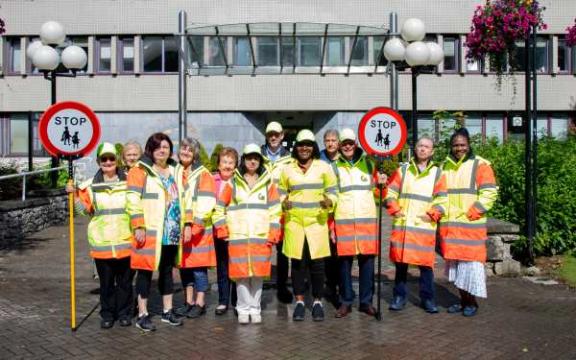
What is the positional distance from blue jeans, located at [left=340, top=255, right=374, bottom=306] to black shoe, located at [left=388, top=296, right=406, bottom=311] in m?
0.29

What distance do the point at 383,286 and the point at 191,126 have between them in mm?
17785

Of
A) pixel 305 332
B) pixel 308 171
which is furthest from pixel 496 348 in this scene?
pixel 308 171

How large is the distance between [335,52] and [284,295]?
46.9ft

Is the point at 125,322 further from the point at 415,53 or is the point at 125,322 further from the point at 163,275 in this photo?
the point at 415,53

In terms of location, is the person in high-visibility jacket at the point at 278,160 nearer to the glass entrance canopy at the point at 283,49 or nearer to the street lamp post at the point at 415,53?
the street lamp post at the point at 415,53

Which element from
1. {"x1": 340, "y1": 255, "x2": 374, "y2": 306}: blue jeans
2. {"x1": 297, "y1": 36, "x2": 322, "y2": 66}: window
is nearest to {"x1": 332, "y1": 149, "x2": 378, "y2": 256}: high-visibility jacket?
{"x1": 340, "y1": 255, "x2": 374, "y2": 306}: blue jeans

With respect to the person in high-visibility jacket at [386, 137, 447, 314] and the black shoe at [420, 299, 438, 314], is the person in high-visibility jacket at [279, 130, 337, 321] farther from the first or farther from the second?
the black shoe at [420, 299, 438, 314]

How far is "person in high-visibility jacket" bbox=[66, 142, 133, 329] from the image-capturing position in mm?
6668

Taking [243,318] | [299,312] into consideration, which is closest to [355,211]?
[299,312]

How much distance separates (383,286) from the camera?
8875 millimetres

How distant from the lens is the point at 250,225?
22.6ft

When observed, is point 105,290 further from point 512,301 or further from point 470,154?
point 512,301

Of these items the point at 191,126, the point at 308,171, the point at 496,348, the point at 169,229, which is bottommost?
the point at 496,348

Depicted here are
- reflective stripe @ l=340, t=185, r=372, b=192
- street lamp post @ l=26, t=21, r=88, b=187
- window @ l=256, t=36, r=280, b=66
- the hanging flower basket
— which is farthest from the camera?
window @ l=256, t=36, r=280, b=66
